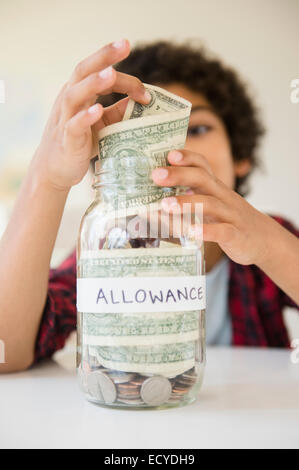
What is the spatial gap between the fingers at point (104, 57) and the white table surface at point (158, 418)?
0.30m

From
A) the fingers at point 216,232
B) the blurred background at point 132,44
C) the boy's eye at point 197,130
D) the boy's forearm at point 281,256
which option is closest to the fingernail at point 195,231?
the fingers at point 216,232

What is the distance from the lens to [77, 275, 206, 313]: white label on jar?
336 millimetres

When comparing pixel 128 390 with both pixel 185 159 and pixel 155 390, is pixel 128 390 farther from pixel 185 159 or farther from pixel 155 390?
pixel 185 159

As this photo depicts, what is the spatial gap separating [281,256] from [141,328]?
235 mm

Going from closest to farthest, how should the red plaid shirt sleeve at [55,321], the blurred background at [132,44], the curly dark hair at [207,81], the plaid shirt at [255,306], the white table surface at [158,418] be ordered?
the white table surface at [158,418] < the red plaid shirt sleeve at [55,321] < the plaid shirt at [255,306] < the curly dark hair at [207,81] < the blurred background at [132,44]

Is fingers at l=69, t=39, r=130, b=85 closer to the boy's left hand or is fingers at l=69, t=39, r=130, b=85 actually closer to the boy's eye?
the boy's left hand

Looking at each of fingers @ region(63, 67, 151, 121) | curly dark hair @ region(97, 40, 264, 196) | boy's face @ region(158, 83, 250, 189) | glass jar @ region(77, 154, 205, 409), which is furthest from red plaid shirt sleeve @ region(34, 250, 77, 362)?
curly dark hair @ region(97, 40, 264, 196)

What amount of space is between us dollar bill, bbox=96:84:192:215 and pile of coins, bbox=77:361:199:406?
0.14m

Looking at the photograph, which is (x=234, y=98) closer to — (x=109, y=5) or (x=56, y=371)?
(x=56, y=371)

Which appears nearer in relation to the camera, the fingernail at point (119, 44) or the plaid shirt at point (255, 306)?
the fingernail at point (119, 44)

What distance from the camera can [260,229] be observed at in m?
0.45

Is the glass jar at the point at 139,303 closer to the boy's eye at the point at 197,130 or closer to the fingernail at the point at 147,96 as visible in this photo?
the fingernail at the point at 147,96

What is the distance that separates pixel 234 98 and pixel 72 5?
1345mm

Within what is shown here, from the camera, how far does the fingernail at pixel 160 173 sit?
1.12 feet
